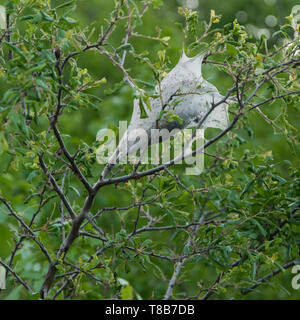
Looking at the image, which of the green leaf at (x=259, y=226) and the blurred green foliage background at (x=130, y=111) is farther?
the blurred green foliage background at (x=130, y=111)

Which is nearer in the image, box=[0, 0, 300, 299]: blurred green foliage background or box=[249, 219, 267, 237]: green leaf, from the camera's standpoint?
box=[249, 219, 267, 237]: green leaf

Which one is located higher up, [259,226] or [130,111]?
[259,226]

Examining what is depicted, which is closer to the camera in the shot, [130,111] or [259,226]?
[259,226]

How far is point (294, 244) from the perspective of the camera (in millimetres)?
2393

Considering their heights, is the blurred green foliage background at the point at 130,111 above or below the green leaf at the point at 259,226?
below

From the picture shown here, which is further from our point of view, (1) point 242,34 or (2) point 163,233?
(2) point 163,233

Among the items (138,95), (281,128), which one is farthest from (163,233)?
(138,95)

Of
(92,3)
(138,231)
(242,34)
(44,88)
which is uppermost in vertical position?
(44,88)

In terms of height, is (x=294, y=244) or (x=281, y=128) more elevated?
(x=281, y=128)

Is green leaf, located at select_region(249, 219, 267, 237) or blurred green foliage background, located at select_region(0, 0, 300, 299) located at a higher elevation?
green leaf, located at select_region(249, 219, 267, 237)
